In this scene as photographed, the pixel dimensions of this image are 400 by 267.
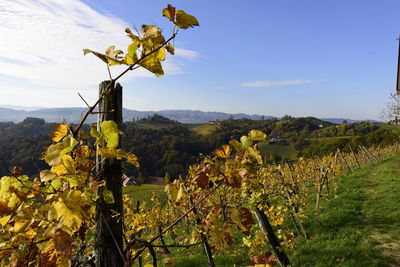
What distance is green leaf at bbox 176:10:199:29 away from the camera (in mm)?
965

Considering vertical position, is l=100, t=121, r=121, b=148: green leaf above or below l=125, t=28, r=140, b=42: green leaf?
below

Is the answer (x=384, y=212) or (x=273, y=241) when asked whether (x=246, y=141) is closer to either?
(x=273, y=241)

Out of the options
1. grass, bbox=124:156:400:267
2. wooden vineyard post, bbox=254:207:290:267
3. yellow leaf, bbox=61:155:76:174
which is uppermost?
yellow leaf, bbox=61:155:76:174

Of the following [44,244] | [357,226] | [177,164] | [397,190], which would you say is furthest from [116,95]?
[177,164]

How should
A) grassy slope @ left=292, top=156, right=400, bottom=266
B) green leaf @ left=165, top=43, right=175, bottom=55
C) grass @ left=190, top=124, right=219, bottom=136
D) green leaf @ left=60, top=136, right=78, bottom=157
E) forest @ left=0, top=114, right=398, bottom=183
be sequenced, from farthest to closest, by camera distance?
grass @ left=190, top=124, right=219, bottom=136 → forest @ left=0, top=114, right=398, bottom=183 → grassy slope @ left=292, top=156, right=400, bottom=266 → green leaf @ left=165, top=43, right=175, bottom=55 → green leaf @ left=60, top=136, right=78, bottom=157

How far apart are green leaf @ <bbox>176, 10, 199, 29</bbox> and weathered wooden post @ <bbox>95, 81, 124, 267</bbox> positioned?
59 centimetres

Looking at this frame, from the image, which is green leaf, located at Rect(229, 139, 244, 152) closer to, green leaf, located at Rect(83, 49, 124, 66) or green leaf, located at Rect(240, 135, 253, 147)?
green leaf, located at Rect(240, 135, 253, 147)

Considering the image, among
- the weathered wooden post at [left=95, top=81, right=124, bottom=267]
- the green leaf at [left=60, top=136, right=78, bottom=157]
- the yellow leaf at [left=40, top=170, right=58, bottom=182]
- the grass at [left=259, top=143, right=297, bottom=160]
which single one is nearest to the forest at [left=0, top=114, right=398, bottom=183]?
the grass at [left=259, top=143, right=297, bottom=160]

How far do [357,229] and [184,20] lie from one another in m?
Result: 10.0

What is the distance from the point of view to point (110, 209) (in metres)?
1.42

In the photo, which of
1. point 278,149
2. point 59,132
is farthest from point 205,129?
point 59,132

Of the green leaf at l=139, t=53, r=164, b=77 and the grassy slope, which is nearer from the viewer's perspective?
the green leaf at l=139, t=53, r=164, b=77

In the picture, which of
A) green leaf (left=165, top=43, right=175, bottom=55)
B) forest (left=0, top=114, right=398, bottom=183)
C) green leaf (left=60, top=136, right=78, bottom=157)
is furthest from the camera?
forest (left=0, top=114, right=398, bottom=183)

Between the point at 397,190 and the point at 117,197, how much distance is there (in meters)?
14.3
